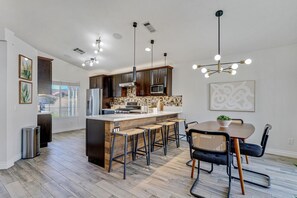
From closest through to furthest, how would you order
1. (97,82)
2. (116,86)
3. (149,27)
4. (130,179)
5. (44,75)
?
(130,179)
(149,27)
(44,75)
(116,86)
(97,82)

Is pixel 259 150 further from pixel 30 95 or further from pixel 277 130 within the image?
pixel 30 95

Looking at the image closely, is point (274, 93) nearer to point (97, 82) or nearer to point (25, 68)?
point (25, 68)

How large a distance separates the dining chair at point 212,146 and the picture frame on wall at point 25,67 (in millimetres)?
3855

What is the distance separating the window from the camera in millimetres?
5953

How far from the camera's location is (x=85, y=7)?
9.71 feet

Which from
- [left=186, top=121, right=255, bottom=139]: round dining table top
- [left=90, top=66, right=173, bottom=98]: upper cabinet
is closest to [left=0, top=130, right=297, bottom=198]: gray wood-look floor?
[left=186, top=121, right=255, bottom=139]: round dining table top

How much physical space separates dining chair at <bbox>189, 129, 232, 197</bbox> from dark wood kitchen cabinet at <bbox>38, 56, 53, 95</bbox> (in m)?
4.49

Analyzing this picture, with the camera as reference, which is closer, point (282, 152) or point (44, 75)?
point (282, 152)

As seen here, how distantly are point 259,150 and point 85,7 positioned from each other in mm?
3989

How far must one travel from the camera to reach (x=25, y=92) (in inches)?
145

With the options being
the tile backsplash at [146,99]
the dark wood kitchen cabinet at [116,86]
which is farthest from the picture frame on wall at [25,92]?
the tile backsplash at [146,99]

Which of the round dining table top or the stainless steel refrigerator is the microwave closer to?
the round dining table top

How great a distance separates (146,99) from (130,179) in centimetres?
370

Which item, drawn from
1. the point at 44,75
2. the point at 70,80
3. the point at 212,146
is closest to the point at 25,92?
the point at 44,75
